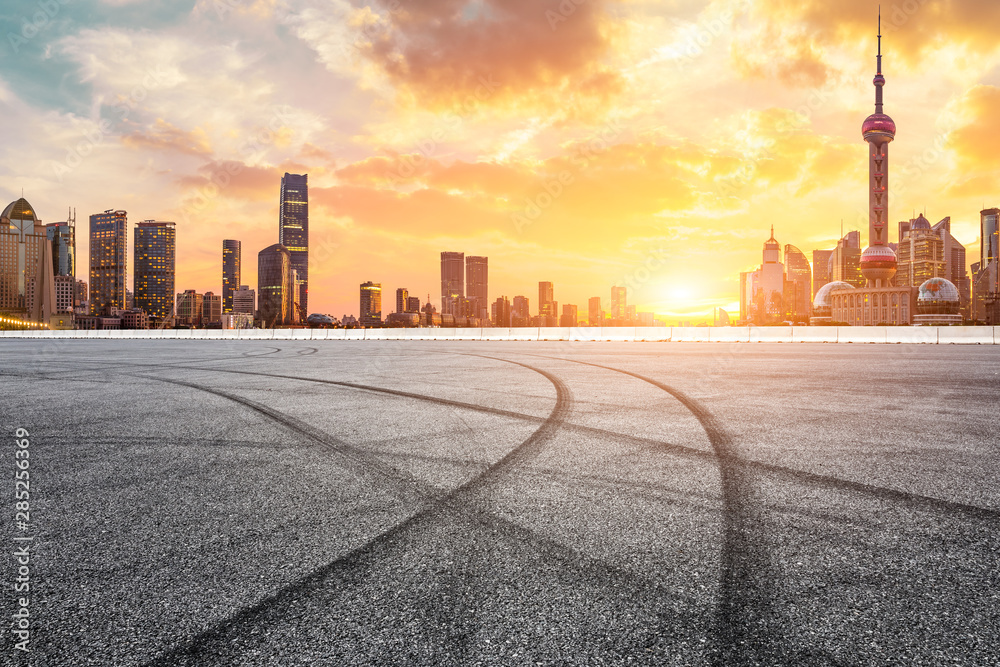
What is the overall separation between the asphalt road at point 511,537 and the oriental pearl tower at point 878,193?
213 m

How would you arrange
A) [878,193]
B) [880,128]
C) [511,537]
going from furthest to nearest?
1. [878,193]
2. [880,128]
3. [511,537]

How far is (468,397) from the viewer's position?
1007cm

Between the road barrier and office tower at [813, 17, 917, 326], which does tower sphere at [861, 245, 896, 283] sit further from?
the road barrier

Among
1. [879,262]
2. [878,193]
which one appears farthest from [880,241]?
[878,193]

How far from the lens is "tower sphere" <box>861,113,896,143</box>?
177 m

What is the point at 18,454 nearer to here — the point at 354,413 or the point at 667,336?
the point at 354,413

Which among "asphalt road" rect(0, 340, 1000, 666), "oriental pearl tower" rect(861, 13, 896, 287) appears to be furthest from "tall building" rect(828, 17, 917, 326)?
"asphalt road" rect(0, 340, 1000, 666)

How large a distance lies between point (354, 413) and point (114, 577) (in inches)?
211

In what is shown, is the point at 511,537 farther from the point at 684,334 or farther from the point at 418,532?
the point at 684,334

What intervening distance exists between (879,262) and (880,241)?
744 centimetres

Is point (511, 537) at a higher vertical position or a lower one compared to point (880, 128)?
lower

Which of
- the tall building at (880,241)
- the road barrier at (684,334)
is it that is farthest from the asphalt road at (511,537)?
the tall building at (880,241)

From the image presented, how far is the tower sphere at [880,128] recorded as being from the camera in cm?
17688

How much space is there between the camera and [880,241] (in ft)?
Result: 611
